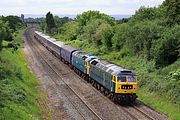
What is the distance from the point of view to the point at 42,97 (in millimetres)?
34906

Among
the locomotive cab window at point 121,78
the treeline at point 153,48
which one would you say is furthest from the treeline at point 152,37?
the locomotive cab window at point 121,78

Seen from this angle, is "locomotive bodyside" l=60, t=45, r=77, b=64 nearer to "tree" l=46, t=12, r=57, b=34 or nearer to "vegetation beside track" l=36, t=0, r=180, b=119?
"vegetation beside track" l=36, t=0, r=180, b=119

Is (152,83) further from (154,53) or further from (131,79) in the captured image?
(154,53)

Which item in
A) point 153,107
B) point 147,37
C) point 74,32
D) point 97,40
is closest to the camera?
point 153,107

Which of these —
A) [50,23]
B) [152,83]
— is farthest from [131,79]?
[50,23]

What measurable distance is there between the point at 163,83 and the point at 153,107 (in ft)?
9.93

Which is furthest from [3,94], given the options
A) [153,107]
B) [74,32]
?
[74,32]

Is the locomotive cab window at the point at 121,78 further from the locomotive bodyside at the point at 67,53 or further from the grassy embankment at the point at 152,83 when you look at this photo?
the locomotive bodyside at the point at 67,53

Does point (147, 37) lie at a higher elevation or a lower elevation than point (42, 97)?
higher

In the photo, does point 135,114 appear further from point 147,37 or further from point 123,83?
point 147,37

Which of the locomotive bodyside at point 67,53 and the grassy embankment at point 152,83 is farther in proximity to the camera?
the locomotive bodyside at point 67,53

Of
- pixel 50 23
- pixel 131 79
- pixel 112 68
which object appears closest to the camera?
pixel 131 79

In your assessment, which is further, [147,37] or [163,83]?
[147,37]

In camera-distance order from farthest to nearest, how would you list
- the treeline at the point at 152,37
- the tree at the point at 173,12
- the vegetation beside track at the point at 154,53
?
1. the tree at the point at 173,12
2. the treeline at the point at 152,37
3. the vegetation beside track at the point at 154,53
